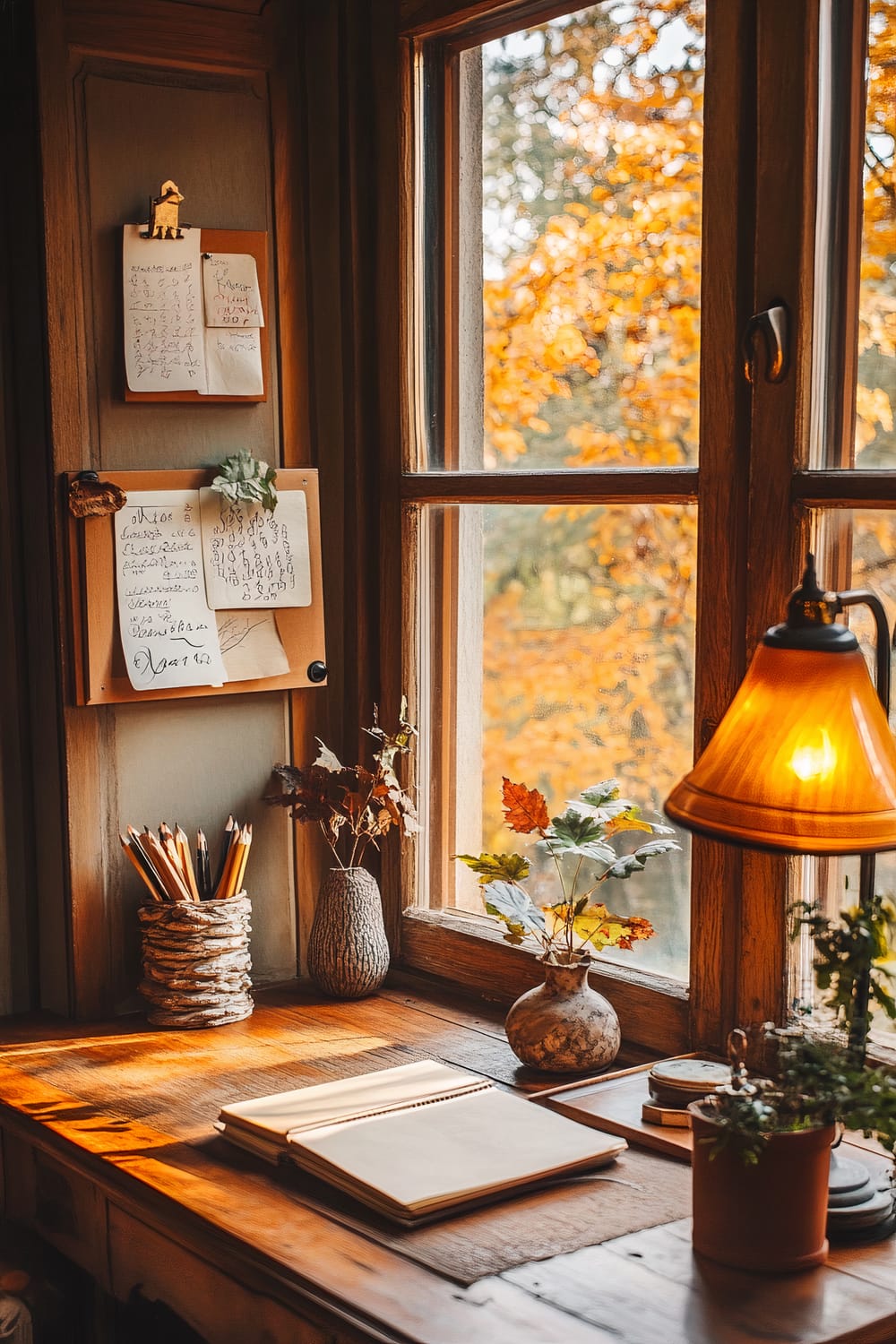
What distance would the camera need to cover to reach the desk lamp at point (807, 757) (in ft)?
4.37

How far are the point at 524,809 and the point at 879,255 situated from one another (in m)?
0.77

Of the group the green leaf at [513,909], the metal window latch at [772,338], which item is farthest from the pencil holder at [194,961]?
the metal window latch at [772,338]

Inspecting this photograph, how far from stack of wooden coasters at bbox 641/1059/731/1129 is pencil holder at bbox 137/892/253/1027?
676 mm

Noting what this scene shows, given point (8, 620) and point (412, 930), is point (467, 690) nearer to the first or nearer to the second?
point (412, 930)

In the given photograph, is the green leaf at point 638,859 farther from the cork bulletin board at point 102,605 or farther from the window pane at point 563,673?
the cork bulletin board at point 102,605

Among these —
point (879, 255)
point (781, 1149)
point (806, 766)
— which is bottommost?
point (781, 1149)

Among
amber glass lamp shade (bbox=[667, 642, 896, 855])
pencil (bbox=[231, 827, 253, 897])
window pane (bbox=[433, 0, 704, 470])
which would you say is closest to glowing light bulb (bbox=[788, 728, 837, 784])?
amber glass lamp shade (bbox=[667, 642, 896, 855])

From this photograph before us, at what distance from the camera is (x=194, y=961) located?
2.05 m

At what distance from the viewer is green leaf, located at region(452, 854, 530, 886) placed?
190 centimetres

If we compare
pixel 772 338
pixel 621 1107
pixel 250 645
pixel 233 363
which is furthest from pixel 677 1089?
pixel 233 363

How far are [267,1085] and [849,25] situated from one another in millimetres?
1400

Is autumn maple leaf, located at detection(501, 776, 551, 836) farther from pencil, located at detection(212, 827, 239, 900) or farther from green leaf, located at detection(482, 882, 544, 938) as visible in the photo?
pencil, located at detection(212, 827, 239, 900)

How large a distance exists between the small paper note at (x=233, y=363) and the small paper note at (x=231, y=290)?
0.05 ft

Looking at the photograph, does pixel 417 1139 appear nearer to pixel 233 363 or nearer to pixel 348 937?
pixel 348 937
